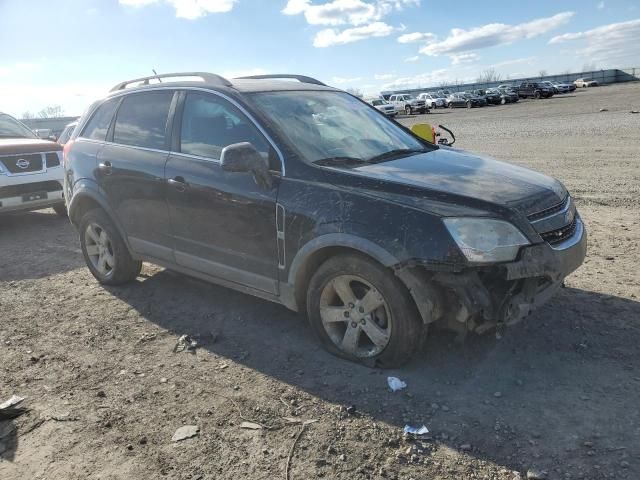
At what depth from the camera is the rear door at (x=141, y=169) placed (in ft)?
15.2

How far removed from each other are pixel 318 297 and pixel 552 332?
5.87 feet

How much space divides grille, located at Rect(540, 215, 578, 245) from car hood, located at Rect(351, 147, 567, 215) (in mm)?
171

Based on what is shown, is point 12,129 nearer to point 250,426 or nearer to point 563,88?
point 250,426

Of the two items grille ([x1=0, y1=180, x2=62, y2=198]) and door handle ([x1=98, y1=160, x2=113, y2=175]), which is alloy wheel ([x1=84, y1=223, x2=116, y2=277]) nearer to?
door handle ([x1=98, y1=160, x2=113, y2=175])

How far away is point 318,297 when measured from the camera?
3.73 m

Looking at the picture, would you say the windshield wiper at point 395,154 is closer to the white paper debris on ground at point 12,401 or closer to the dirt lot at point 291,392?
the dirt lot at point 291,392

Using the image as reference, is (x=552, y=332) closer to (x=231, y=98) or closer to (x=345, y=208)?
(x=345, y=208)

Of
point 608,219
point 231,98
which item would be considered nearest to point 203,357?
point 231,98

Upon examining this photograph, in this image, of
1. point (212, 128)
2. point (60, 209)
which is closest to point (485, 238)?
point (212, 128)

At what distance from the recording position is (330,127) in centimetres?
427

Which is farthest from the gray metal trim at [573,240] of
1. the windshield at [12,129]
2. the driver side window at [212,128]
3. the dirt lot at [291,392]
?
the windshield at [12,129]

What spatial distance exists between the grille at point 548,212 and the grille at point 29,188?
7709 mm

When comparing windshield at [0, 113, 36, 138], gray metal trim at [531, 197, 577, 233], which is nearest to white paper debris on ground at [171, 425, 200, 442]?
gray metal trim at [531, 197, 577, 233]

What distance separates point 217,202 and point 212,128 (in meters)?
0.64
